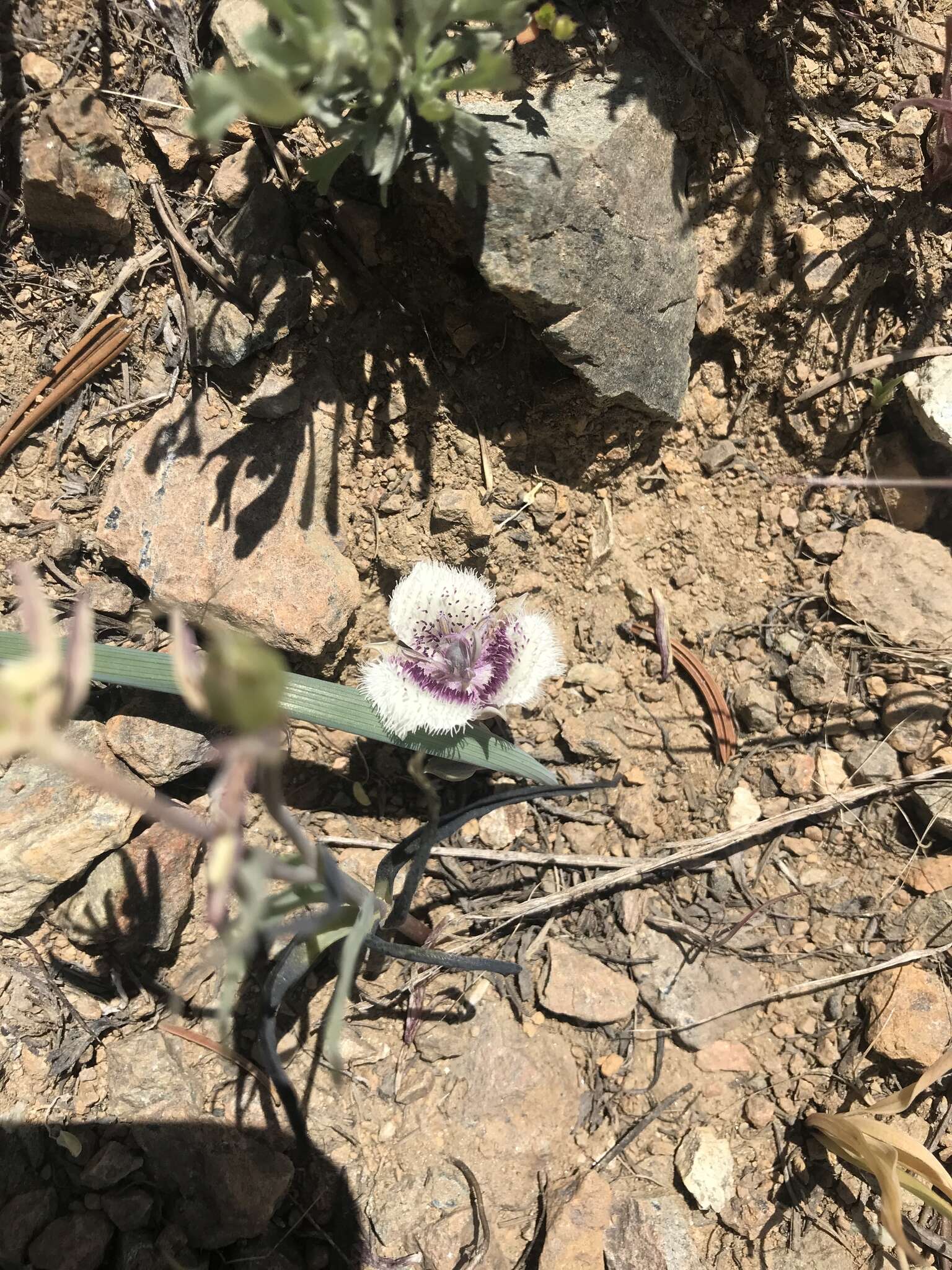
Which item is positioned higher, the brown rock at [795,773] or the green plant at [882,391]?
the green plant at [882,391]

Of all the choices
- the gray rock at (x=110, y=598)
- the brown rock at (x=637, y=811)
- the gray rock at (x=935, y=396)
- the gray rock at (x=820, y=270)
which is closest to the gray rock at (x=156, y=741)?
the gray rock at (x=110, y=598)

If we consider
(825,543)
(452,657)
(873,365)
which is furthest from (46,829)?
(873,365)

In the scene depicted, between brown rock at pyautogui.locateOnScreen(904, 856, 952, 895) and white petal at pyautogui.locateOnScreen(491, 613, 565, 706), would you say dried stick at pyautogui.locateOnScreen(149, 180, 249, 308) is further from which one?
brown rock at pyautogui.locateOnScreen(904, 856, 952, 895)

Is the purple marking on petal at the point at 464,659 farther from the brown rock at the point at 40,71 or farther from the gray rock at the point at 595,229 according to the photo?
the brown rock at the point at 40,71

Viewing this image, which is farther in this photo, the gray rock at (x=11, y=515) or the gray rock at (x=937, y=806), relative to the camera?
the gray rock at (x=937, y=806)

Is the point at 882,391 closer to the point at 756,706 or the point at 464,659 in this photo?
the point at 756,706
